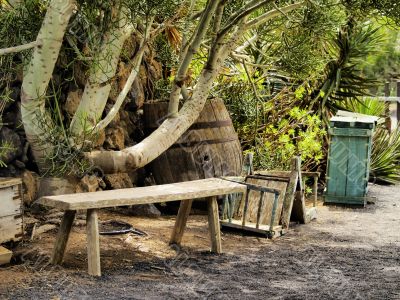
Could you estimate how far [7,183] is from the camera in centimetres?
569

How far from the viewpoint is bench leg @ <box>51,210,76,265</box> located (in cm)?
539

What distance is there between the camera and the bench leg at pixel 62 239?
17.7ft

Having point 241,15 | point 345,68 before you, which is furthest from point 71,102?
point 345,68

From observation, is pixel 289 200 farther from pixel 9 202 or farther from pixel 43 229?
pixel 9 202

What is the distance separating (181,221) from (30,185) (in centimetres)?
146

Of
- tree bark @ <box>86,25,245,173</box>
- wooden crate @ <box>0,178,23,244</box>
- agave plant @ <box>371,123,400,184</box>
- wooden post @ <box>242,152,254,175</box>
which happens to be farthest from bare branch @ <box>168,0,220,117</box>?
agave plant @ <box>371,123,400,184</box>

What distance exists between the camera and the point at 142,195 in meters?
5.46

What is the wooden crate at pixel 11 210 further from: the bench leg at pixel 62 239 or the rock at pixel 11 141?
the rock at pixel 11 141

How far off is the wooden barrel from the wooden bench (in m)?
1.35

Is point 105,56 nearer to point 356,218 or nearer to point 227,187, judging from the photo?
point 227,187

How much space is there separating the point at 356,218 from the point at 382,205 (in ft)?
Answer: 3.42

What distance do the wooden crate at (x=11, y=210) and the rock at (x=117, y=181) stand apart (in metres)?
1.88

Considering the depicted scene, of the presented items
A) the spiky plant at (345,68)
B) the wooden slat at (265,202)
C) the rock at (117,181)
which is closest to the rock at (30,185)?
the rock at (117,181)

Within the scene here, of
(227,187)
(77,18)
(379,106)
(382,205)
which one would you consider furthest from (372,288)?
(379,106)
